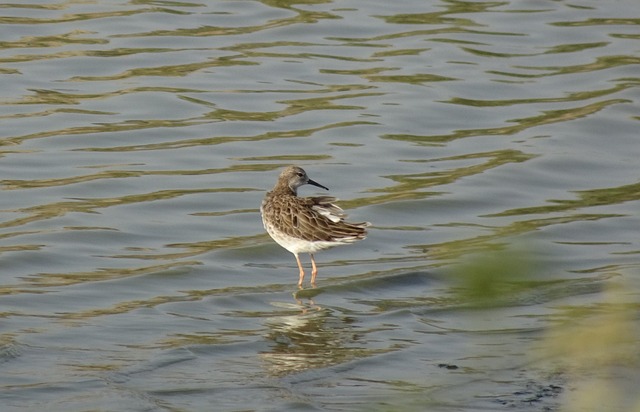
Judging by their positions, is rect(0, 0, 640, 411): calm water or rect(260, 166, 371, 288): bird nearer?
rect(0, 0, 640, 411): calm water

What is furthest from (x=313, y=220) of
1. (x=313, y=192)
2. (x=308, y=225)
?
(x=313, y=192)

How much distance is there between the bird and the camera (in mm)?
11078

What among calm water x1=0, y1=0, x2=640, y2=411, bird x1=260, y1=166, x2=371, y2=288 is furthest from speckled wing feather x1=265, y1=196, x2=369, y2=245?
calm water x1=0, y1=0, x2=640, y2=411

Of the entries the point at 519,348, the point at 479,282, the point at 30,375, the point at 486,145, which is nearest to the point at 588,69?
the point at 486,145

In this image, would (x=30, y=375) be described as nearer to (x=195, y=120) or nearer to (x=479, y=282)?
(x=479, y=282)

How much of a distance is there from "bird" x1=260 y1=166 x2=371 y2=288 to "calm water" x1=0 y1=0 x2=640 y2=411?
1.34 feet

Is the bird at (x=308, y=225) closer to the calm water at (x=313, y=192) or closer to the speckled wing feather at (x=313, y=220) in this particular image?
the speckled wing feather at (x=313, y=220)

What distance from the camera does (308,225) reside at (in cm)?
1123

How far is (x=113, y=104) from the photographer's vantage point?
54.7ft

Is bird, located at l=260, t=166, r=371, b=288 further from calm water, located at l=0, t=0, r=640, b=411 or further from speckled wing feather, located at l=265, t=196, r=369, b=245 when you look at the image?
calm water, located at l=0, t=0, r=640, b=411

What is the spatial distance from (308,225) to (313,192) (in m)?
3.58

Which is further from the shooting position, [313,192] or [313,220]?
[313,192]

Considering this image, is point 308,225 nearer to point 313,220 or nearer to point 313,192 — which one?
point 313,220

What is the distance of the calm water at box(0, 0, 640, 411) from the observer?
8125mm
